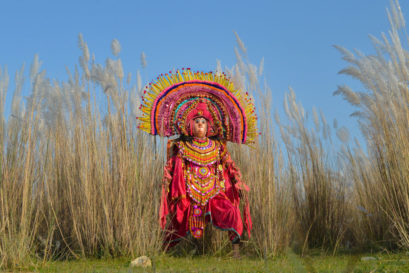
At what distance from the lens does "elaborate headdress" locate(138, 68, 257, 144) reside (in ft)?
16.4

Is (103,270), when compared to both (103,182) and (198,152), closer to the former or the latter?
(103,182)

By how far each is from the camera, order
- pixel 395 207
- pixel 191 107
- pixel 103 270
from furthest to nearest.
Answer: pixel 191 107 → pixel 395 207 → pixel 103 270

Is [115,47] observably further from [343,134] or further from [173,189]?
[343,134]

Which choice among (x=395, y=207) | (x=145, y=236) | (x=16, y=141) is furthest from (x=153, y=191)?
(x=395, y=207)

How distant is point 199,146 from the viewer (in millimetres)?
4918

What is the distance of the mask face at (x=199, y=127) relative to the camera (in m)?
4.91

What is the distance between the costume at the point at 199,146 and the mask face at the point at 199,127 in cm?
5

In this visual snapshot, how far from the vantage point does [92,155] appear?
445cm

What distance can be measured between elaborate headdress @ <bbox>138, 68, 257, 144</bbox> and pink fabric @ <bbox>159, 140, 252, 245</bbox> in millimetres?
379

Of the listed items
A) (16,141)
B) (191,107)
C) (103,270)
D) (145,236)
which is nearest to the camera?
(103,270)

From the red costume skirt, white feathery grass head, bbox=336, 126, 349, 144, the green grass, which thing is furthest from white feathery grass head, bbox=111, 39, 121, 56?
white feathery grass head, bbox=336, 126, 349, 144

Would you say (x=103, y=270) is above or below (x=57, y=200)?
below

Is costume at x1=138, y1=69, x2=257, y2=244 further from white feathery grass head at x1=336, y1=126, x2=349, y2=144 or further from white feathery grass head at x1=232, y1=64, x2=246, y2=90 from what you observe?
white feathery grass head at x1=336, y1=126, x2=349, y2=144

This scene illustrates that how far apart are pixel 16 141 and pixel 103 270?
4.62 ft
